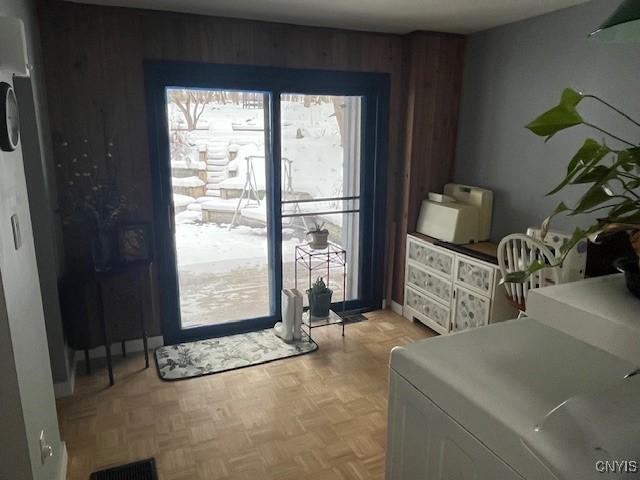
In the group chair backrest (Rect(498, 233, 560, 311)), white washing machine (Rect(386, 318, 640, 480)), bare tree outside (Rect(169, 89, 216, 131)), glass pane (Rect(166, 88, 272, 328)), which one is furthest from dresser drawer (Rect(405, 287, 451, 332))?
white washing machine (Rect(386, 318, 640, 480))

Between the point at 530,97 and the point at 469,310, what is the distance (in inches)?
59.5

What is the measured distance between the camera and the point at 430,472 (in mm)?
1075

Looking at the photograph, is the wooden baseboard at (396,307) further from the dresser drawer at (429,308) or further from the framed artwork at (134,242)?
the framed artwork at (134,242)

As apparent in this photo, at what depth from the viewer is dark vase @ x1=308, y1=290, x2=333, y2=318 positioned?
356 cm

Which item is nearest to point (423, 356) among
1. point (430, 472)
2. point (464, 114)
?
point (430, 472)

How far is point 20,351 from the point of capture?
157 cm

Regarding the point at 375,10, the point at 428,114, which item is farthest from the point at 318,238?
the point at 375,10

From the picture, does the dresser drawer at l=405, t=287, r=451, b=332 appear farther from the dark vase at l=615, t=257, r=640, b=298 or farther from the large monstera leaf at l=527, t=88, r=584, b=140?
the large monstera leaf at l=527, t=88, r=584, b=140

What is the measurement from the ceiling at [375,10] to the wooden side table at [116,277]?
5.30 feet

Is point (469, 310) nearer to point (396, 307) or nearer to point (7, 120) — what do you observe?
point (396, 307)

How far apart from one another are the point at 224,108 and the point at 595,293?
2.77m

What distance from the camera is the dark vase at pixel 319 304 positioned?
356 cm

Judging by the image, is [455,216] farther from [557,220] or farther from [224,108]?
[224,108]

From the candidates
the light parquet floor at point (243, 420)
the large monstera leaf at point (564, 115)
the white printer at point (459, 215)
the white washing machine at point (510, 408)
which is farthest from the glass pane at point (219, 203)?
the large monstera leaf at point (564, 115)
